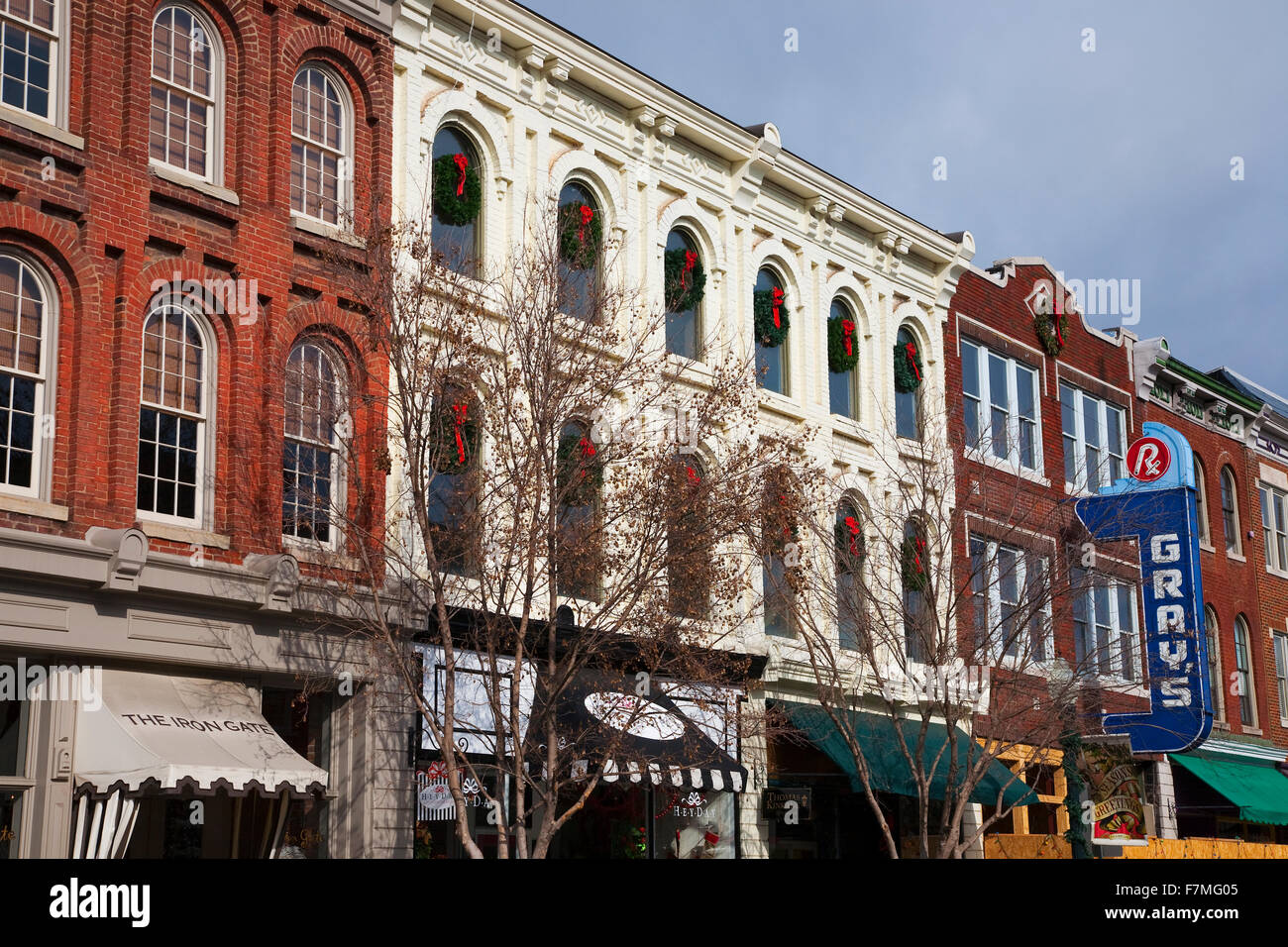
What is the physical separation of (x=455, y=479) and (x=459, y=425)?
4.32 feet

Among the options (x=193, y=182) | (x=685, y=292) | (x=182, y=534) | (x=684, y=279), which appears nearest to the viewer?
(x=182, y=534)

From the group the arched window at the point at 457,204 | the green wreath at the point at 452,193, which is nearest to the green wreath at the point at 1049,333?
the arched window at the point at 457,204

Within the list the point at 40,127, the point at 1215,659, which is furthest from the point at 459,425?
the point at 1215,659

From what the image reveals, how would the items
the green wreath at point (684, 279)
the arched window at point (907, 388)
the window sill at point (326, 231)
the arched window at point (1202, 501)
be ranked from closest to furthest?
the window sill at point (326, 231), the green wreath at point (684, 279), the arched window at point (907, 388), the arched window at point (1202, 501)

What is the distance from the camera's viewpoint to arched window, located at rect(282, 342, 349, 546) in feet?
55.4

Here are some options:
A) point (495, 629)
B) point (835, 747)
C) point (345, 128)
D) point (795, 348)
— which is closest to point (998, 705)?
point (835, 747)

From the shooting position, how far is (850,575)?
77.5 ft

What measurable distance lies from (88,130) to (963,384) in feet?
59.1

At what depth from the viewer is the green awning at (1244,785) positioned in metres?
31.5

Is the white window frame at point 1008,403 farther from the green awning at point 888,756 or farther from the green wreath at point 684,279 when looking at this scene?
the green wreath at point 684,279

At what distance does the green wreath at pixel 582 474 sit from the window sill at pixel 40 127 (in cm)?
603

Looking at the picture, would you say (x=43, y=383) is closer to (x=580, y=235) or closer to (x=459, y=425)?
(x=459, y=425)

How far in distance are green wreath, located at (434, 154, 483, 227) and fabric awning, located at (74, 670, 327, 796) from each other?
6812mm
